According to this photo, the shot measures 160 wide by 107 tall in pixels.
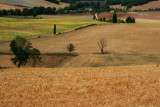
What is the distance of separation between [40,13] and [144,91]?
171 metres

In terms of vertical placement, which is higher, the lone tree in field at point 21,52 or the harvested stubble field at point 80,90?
the harvested stubble field at point 80,90

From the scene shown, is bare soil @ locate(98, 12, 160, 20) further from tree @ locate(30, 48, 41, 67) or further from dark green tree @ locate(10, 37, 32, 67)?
dark green tree @ locate(10, 37, 32, 67)

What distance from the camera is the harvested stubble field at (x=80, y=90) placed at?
1905cm

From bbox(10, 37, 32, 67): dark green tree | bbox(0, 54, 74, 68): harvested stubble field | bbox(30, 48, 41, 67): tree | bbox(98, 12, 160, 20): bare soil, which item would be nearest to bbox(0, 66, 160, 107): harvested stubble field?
bbox(10, 37, 32, 67): dark green tree

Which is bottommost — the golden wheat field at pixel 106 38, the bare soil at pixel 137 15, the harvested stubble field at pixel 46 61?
the harvested stubble field at pixel 46 61

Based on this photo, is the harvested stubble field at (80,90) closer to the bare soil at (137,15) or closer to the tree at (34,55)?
the tree at (34,55)

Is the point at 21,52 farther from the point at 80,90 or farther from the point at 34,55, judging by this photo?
the point at 80,90

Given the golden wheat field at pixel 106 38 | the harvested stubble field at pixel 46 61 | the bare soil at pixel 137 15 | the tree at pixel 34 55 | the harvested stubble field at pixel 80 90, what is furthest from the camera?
the bare soil at pixel 137 15

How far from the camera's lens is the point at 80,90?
2197 centimetres

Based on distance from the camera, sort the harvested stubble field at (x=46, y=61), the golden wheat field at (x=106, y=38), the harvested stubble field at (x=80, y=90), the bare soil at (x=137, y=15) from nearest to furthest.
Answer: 1. the harvested stubble field at (x=80, y=90)
2. the harvested stubble field at (x=46, y=61)
3. the golden wheat field at (x=106, y=38)
4. the bare soil at (x=137, y=15)

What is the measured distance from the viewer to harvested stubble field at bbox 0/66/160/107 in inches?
750

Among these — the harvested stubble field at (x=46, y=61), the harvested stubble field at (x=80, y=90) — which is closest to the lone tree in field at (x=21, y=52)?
the harvested stubble field at (x=46, y=61)

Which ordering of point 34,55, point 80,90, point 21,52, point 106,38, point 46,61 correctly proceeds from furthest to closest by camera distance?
point 106,38
point 46,61
point 34,55
point 21,52
point 80,90

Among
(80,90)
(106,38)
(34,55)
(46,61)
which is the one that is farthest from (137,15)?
(80,90)
